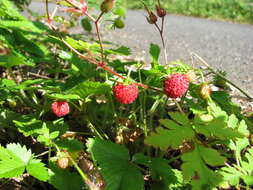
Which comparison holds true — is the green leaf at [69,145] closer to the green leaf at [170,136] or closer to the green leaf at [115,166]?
the green leaf at [115,166]

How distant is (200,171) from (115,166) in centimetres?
29

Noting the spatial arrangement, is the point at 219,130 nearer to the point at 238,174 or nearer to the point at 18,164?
the point at 238,174

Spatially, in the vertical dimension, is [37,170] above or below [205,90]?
below

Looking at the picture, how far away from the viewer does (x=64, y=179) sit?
1.02m

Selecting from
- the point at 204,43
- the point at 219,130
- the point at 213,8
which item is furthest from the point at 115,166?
the point at 213,8

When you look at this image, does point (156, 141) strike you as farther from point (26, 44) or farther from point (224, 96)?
point (26, 44)

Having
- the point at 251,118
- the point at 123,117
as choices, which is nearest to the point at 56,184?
the point at 123,117

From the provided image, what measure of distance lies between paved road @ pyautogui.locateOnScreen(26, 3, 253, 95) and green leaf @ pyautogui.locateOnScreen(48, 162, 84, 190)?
131 cm

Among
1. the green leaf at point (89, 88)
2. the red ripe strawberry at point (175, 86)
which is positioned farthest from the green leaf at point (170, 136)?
the green leaf at point (89, 88)

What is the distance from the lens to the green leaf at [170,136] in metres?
0.90

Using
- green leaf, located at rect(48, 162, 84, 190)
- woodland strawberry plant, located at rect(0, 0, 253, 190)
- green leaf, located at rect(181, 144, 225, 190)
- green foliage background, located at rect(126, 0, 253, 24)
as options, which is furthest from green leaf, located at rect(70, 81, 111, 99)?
green foliage background, located at rect(126, 0, 253, 24)

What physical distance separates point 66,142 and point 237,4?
590 centimetres

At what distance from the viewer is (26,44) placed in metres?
1.72

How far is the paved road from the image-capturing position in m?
2.30
